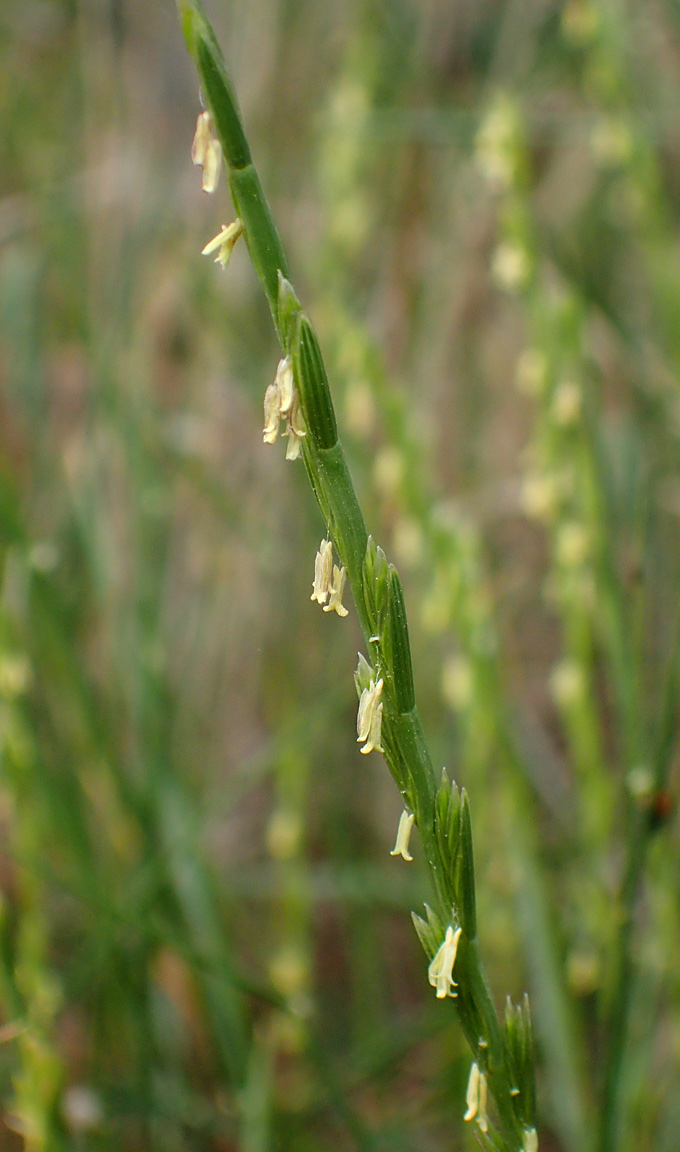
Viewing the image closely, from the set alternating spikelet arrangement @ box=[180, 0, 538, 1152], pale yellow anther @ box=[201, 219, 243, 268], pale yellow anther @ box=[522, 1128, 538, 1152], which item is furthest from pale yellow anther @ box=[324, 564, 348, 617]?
pale yellow anther @ box=[522, 1128, 538, 1152]

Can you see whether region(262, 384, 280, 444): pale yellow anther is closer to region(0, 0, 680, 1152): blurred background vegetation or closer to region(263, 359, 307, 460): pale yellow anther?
region(263, 359, 307, 460): pale yellow anther

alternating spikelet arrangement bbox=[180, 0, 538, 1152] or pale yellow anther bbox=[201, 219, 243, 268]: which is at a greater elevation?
pale yellow anther bbox=[201, 219, 243, 268]

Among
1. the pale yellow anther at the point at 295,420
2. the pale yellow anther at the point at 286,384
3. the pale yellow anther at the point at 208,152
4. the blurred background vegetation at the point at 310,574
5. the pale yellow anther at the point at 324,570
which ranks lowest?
the pale yellow anther at the point at 324,570

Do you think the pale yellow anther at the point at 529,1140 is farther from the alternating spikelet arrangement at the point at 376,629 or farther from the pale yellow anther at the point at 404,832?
the pale yellow anther at the point at 404,832

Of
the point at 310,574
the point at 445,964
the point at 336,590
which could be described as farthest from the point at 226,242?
the point at 310,574

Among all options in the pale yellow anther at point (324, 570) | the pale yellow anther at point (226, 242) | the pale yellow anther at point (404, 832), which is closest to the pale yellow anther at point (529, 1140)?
the pale yellow anther at point (404, 832)

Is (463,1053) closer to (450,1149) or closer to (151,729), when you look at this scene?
(450,1149)

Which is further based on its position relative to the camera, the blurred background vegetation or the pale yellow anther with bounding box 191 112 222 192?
the blurred background vegetation
